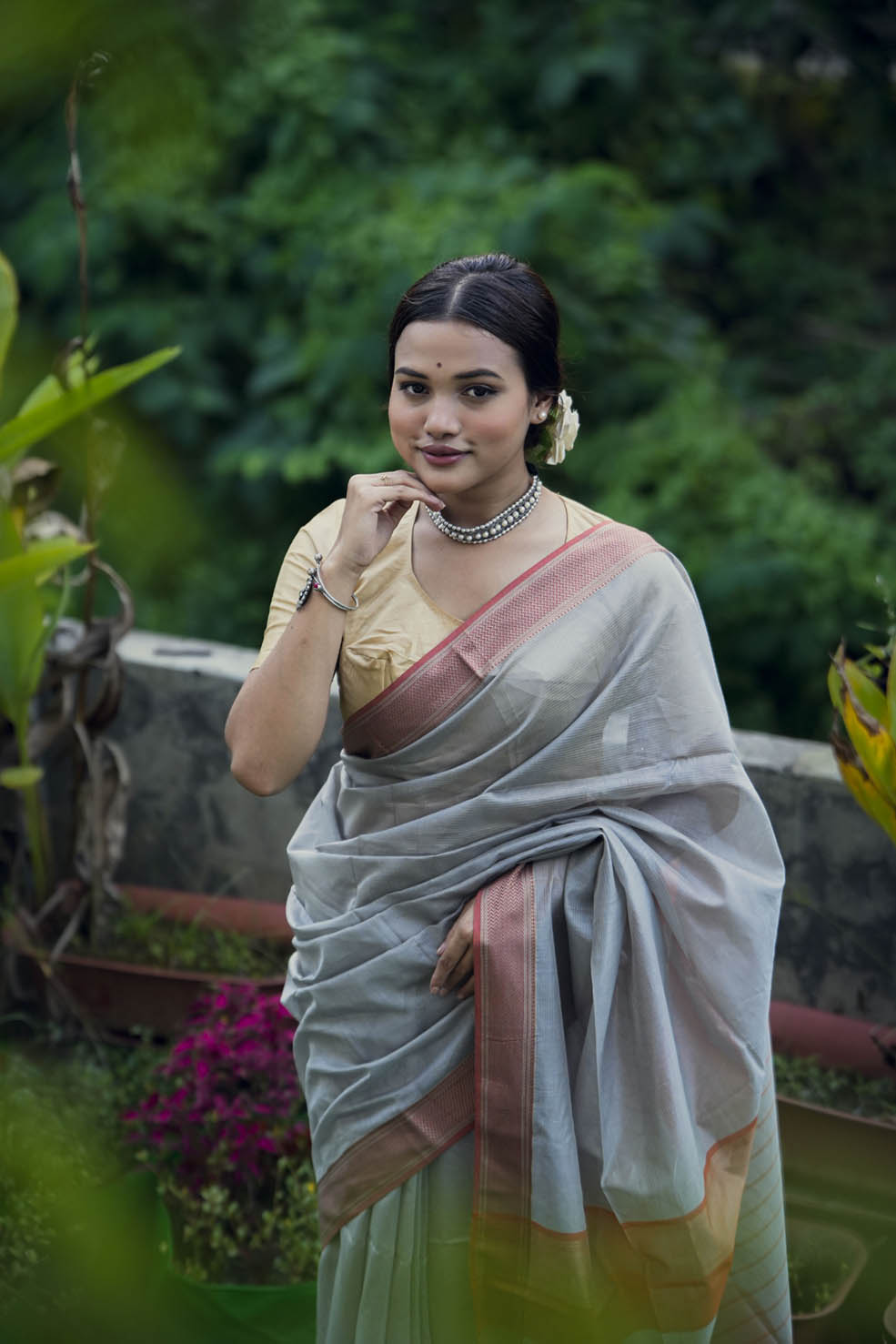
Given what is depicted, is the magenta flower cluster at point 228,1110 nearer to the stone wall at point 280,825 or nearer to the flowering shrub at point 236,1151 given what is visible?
the flowering shrub at point 236,1151

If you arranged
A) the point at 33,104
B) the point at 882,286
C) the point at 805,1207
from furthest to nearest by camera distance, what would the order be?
the point at 882,286
the point at 805,1207
the point at 33,104

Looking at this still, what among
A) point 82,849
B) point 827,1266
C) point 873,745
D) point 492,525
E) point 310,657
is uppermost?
point 492,525

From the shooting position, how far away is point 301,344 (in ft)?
17.5

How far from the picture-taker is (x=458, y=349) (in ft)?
5.47

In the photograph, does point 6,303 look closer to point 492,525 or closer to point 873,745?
point 492,525

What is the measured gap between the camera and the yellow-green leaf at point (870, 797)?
227 centimetres

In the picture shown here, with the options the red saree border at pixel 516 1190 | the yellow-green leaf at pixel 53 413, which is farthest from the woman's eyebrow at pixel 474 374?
the yellow-green leaf at pixel 53 413

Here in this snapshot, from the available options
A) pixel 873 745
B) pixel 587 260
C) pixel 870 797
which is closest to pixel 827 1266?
pixel 870 797

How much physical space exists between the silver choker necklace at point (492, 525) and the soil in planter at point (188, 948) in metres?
1.80

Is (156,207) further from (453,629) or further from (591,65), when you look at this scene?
(453,629)

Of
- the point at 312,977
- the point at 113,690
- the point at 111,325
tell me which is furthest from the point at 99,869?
the point at 111,325

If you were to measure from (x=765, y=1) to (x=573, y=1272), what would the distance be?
5014 millimetres

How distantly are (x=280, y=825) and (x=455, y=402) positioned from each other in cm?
190

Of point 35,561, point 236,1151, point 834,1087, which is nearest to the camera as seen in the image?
point 35,561
